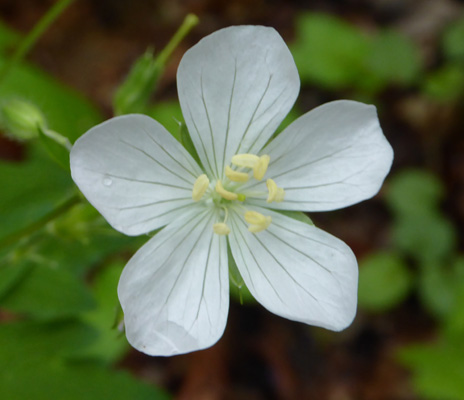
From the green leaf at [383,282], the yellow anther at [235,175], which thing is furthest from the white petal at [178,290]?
the green leaf at [383,282]

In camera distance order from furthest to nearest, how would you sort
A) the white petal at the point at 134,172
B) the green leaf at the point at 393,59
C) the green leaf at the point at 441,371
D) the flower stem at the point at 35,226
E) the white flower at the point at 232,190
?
the green leaf at the point at 393,59
the green leaf at the point at 441,371
the flower stem at the point at 35,226
the white flower at the point at 232,190
the white petal at the point at 134,172

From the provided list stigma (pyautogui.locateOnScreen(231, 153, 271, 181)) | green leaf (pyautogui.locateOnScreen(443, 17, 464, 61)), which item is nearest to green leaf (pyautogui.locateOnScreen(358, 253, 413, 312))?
green leaf (pyautogui.locateOnScreen(443, 17, 464, 61))

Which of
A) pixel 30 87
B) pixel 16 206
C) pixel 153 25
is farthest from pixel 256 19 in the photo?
pixel 16 206

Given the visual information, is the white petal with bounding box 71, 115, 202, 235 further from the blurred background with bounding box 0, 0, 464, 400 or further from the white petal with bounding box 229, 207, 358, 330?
the blurred background with bounding box 0, 0, 464, 400

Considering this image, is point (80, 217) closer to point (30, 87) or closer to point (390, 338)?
point (30, 87)

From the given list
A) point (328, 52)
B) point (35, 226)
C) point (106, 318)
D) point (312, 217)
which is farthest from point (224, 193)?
point (328, 52)

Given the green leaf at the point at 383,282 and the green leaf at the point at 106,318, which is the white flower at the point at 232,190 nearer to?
the green leaf at the point at 106,318
